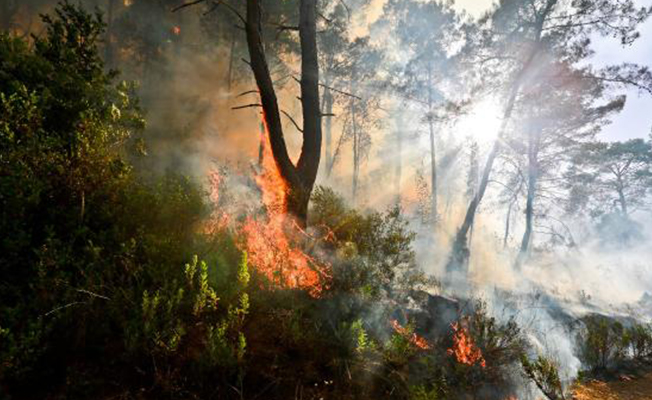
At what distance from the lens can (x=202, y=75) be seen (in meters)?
25.7

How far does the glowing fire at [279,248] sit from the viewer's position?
4369 millimetres

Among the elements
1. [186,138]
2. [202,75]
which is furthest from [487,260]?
[202,75]

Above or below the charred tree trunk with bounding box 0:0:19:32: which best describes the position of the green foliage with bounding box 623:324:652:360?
below

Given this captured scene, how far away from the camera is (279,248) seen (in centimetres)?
471

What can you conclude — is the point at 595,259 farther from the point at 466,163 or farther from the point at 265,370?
the point at 265,370

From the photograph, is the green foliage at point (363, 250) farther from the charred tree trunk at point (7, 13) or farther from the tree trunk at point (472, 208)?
the charred tree trunk at point (7, 13)

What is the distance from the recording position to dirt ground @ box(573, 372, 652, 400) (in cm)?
467

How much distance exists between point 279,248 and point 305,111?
2350 mm

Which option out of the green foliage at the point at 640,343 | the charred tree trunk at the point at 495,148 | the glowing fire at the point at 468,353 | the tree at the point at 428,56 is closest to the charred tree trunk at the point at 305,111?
the glowing fire at the point at 468,353

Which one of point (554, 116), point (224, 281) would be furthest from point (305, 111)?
point (554, 116)

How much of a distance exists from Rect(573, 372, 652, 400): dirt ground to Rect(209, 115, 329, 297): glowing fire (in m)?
3.63

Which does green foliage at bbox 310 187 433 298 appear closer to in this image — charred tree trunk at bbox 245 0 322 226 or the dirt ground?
charred tree trunk at bbox 245 0 322 226

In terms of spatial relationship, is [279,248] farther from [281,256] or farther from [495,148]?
[495,148]

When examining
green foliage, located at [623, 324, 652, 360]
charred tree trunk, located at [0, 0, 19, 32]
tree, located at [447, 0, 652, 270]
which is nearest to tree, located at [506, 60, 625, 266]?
tree, located at [447, 0, 652, 270]
